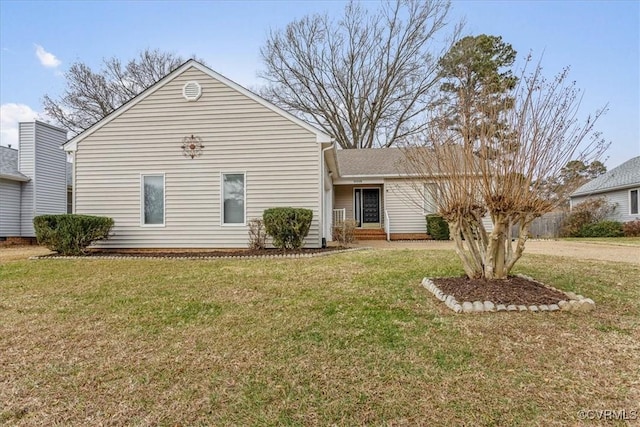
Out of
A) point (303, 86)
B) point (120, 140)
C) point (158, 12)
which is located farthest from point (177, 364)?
point (303, 86)

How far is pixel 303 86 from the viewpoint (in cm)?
2588

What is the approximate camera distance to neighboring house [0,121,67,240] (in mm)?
14477

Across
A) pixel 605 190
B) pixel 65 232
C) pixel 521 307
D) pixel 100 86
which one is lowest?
pixel 521 307

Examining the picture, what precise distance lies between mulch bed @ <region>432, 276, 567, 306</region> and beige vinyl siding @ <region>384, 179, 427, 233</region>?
10.2m

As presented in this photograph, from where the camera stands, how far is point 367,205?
54.1 ft

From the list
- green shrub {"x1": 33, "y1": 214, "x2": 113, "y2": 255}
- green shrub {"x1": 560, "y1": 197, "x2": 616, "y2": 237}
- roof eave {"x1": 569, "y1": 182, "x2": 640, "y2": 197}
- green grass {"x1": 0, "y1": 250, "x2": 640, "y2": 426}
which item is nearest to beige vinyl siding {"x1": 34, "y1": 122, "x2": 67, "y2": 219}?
green shrub {"x1": 33, "y1": 214, "x2": 113, "y2": 255}

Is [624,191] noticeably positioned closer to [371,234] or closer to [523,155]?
[371,234]

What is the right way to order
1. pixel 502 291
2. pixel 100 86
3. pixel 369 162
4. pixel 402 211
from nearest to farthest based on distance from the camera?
pixel 502 291 → pixel 402 211 → pixel 369 162 → pixel 100 86

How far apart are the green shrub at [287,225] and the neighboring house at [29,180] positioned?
12.1 metres

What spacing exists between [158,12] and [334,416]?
15304 millimetres

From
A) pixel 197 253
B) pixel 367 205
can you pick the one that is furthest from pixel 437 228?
pixel 197 253

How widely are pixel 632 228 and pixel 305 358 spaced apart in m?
20.5

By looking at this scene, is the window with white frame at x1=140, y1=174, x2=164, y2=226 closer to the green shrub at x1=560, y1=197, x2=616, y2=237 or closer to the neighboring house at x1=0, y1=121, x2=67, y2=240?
the neighboring house at x1=0, y1=121, x2=67, y2=240

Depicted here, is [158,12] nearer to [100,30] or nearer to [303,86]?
[100,30]
